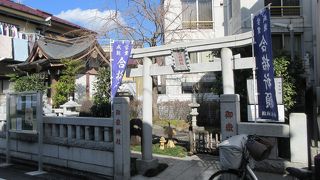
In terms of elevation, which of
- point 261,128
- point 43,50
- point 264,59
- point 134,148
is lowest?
point 134,148

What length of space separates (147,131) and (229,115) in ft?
9.31

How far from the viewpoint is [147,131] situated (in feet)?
31.0

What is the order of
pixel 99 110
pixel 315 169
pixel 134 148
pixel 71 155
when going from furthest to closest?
pixel 99 110, pixel 134 148, pixel 71 155, pixel 315 169

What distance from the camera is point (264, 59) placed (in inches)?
304

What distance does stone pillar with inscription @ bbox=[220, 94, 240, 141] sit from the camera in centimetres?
714

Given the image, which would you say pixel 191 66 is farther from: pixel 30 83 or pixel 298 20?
pixel 298 20

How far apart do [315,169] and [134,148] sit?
8091 mm

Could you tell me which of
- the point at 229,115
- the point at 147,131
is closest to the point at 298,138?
the point at 229,115

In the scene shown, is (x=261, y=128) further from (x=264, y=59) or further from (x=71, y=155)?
(x=71, y=155)

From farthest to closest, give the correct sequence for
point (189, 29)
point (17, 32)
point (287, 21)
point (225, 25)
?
point (17, 32) < point (225, 25) < point (189, 29) < point (287, 21)

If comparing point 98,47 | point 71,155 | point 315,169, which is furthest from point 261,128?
point 98,47

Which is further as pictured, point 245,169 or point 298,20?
point 298,20

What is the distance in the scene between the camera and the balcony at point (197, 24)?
25.7 m

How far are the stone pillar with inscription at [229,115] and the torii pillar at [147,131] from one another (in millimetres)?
2676
